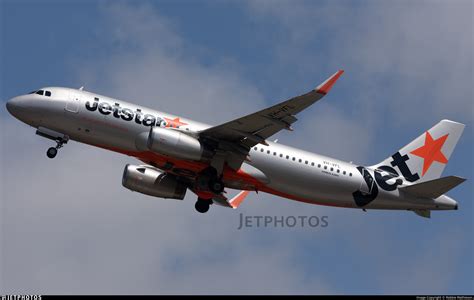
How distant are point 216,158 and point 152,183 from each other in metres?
5.56

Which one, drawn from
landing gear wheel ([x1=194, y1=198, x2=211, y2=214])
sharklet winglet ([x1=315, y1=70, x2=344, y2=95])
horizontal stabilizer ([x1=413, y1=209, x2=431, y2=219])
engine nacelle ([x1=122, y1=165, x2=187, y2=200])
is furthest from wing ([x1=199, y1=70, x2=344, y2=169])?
horizontal stabilizer ([x1=413, y1=209, x2=431, y2=219])

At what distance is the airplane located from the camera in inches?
1729

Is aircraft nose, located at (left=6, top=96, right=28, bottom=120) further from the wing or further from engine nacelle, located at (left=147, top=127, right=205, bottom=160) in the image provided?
the wing

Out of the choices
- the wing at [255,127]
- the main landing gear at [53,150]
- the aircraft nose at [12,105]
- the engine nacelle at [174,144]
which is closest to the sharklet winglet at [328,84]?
the wing at [255,127]

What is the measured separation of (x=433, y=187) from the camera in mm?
46062

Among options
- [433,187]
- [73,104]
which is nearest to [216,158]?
[73,104]

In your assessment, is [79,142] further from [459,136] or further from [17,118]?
[459,136]

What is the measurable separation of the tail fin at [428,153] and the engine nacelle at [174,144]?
37.4 feet

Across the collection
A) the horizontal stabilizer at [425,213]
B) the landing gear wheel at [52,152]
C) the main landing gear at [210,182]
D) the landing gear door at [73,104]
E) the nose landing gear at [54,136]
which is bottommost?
the horizontal stabilizer at [425,213]

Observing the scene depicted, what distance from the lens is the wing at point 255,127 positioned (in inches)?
→ 1577

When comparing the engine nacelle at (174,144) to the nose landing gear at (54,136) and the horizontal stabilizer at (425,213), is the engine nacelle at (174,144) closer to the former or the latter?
the nose landing gear at (54,136)

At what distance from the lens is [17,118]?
150ft

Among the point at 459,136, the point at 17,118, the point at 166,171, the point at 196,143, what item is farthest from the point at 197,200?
the point at 459,136

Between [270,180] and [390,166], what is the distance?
25.9ft
